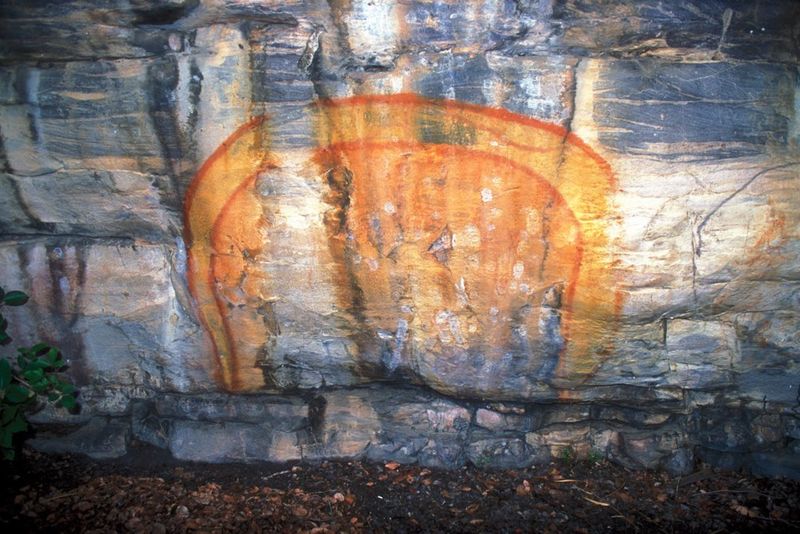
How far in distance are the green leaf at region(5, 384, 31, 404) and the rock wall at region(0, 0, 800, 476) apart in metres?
0.30

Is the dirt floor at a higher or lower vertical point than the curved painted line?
lower

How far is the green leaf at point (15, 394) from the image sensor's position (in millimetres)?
2584

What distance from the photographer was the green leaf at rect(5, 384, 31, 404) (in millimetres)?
2584

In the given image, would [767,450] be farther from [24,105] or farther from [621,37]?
[24,105]

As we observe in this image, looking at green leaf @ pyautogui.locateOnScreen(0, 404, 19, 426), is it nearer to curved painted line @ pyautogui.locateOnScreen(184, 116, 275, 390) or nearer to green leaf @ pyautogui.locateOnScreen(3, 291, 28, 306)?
green leaf @ pyautogui.locateOnScreen(3, 291, 28, 306)

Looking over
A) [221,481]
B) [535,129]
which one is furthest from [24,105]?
[535,129]

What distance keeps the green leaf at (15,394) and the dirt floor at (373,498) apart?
45cm

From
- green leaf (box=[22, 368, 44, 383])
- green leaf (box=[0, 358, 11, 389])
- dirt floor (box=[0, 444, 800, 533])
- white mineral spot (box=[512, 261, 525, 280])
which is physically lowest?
dirt floor (box=[0, 444, 800, 533])

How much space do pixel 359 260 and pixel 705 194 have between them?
4.80ft

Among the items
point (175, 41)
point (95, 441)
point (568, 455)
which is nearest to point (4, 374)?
point (95, 441)

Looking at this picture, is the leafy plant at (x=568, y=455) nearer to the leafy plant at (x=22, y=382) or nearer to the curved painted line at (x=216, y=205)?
the curved painted line at (x=216, y=205)

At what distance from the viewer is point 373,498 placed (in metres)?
2.72

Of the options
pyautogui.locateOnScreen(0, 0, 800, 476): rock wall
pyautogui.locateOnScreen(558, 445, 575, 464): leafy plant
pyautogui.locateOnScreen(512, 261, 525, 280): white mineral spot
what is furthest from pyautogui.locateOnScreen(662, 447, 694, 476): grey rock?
pyautogui.locateOnScreen(512, 261, 525, 280): white mineral spot

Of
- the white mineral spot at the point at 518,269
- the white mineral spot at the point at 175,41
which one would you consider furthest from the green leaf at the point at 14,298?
the white mineral spot at the point at 518,269
